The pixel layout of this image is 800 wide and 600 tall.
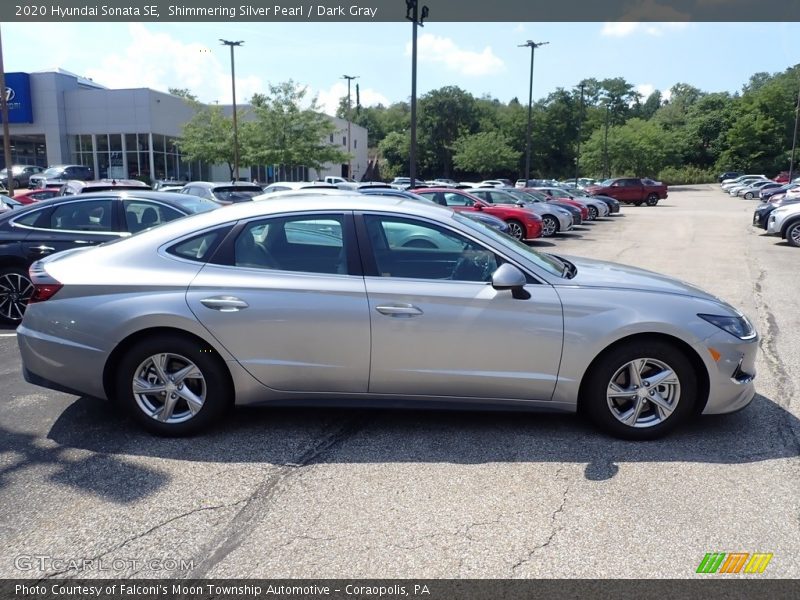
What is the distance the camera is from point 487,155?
237ft

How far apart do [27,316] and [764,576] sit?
14.8ft

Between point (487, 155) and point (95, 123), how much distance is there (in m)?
41.6

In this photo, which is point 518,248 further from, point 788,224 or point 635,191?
point 635,191

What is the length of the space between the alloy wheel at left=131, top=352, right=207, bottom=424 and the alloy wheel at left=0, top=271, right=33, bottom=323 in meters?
4.26

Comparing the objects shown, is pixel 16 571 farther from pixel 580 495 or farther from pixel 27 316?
pixel 580 495

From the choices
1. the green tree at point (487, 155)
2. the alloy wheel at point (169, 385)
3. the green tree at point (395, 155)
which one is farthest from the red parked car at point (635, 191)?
the green tree at point (395, 155)

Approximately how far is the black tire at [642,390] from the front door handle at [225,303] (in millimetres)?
2257

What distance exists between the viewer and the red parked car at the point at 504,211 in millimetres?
17422

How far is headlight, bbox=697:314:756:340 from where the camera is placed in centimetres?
413

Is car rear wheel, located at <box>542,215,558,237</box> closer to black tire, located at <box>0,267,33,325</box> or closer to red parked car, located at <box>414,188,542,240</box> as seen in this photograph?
red parked car, located at <box>414,188,542,240</box>

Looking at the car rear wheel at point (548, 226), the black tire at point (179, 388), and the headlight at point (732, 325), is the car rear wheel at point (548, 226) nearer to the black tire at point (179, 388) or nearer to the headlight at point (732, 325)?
the headlight at point (732, 325)

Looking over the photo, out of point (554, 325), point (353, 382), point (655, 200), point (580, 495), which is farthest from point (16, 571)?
point (655, 200)

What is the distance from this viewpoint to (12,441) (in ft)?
13.8

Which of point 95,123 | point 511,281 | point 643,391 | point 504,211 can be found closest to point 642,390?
point 643,391
